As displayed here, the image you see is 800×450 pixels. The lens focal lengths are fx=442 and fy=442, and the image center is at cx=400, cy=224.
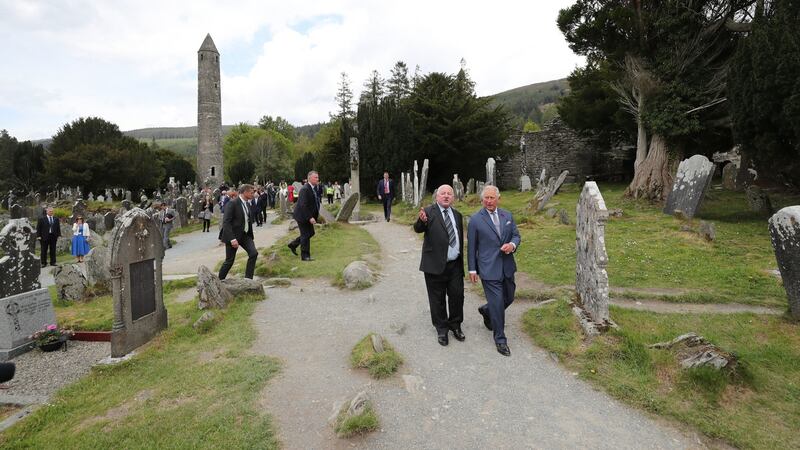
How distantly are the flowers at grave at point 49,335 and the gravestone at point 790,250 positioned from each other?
381 inches

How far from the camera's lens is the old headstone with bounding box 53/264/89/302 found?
8328 millimetres

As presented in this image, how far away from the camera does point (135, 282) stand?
18.7 feet

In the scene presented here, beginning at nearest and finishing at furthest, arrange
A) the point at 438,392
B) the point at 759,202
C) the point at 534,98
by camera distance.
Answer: the point at 438,392
the point at 759,202
the point at 534,98

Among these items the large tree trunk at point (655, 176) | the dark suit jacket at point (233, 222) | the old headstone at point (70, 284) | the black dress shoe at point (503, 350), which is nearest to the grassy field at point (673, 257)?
the black dress shoe at point (503, 350)

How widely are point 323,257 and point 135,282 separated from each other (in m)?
5.15

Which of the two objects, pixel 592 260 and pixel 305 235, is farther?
pixel 305 235

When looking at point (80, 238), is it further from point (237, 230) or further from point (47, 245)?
point (237, 230)

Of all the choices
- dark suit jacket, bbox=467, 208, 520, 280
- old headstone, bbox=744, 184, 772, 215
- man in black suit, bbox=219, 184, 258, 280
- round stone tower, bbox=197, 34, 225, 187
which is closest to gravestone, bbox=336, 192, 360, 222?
man in black suit, bbox=219, 184, 258, 280

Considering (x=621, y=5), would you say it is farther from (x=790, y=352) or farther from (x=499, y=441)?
(x=499, y=441)

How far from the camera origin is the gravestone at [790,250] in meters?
5.64

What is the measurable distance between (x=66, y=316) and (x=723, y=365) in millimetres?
9210

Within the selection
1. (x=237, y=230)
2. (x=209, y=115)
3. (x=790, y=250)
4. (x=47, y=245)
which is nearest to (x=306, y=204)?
(x=237, y=230)

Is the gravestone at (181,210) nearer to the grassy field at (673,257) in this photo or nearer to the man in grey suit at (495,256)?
the grassy field at (673,257)

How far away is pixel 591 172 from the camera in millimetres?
33375
